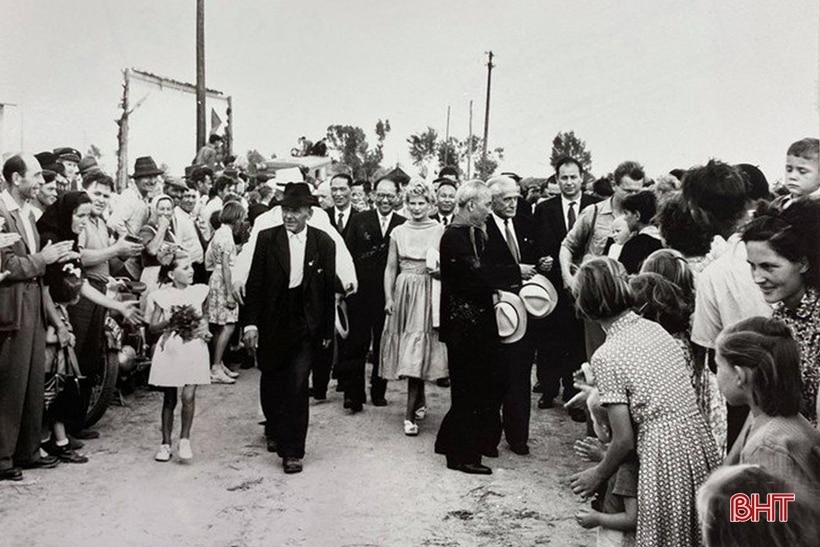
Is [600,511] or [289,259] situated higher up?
[289,259]

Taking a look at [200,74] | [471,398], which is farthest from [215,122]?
[471,398]

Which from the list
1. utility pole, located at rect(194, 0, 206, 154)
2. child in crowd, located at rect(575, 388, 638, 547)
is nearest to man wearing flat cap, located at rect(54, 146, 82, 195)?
child in crowd, located at rect(575, 388, 638, 547)

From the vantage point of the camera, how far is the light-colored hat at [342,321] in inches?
269

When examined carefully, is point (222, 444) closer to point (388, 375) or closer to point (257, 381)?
point (388, 375)

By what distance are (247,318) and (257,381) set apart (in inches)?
94.7

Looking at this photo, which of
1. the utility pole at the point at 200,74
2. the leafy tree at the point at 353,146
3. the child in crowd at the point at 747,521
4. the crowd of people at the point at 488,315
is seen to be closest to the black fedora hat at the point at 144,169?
the crowd of people at the point at 488,315

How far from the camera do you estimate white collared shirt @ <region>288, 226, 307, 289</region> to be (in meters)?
5.29

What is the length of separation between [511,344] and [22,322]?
2975 millimetres

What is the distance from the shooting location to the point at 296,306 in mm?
5250

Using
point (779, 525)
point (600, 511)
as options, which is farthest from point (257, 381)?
point (779, 525)

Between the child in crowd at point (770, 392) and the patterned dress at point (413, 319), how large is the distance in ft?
11.7

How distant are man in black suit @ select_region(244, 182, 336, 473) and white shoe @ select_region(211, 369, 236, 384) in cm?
211

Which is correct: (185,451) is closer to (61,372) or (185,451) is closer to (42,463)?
(42,463)

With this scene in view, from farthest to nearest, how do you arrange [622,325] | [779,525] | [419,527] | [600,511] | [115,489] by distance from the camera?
1. [115,489]
2. [419,527]
3. [600,511]
4. [622,325]
5. [779,525]
